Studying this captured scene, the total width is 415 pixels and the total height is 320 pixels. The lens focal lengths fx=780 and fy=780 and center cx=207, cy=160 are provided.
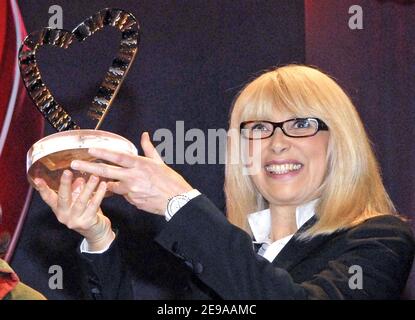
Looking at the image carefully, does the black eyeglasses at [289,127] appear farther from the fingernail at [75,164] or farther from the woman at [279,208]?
the fingernail at [75,164]

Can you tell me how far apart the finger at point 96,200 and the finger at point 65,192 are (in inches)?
1.2

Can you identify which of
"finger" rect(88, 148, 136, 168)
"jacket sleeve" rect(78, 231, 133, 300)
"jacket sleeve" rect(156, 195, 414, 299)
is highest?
"finger" rect(88, 148, 136, 168)

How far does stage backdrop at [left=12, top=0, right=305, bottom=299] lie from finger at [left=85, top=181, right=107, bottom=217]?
0.68 meters

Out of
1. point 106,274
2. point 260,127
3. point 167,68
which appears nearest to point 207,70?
point 167,68

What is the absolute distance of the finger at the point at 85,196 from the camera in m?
1.13

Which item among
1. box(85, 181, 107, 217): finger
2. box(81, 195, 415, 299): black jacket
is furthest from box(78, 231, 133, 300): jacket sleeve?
box(85, 181, 107, 217): finger

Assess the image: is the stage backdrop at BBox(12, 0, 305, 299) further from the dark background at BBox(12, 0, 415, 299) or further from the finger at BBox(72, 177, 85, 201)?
the finger at BBox(72, 177, 85, 201)

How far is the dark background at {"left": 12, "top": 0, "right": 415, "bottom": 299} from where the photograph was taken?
188cm

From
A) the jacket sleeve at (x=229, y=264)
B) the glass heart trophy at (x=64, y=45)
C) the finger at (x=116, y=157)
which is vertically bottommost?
the jacket sleeve at (x=229, y=264)

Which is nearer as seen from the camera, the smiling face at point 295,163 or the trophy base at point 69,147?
the trophy base at point 69,147

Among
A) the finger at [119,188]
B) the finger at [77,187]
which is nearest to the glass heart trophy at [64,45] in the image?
the finger at [77,187]
